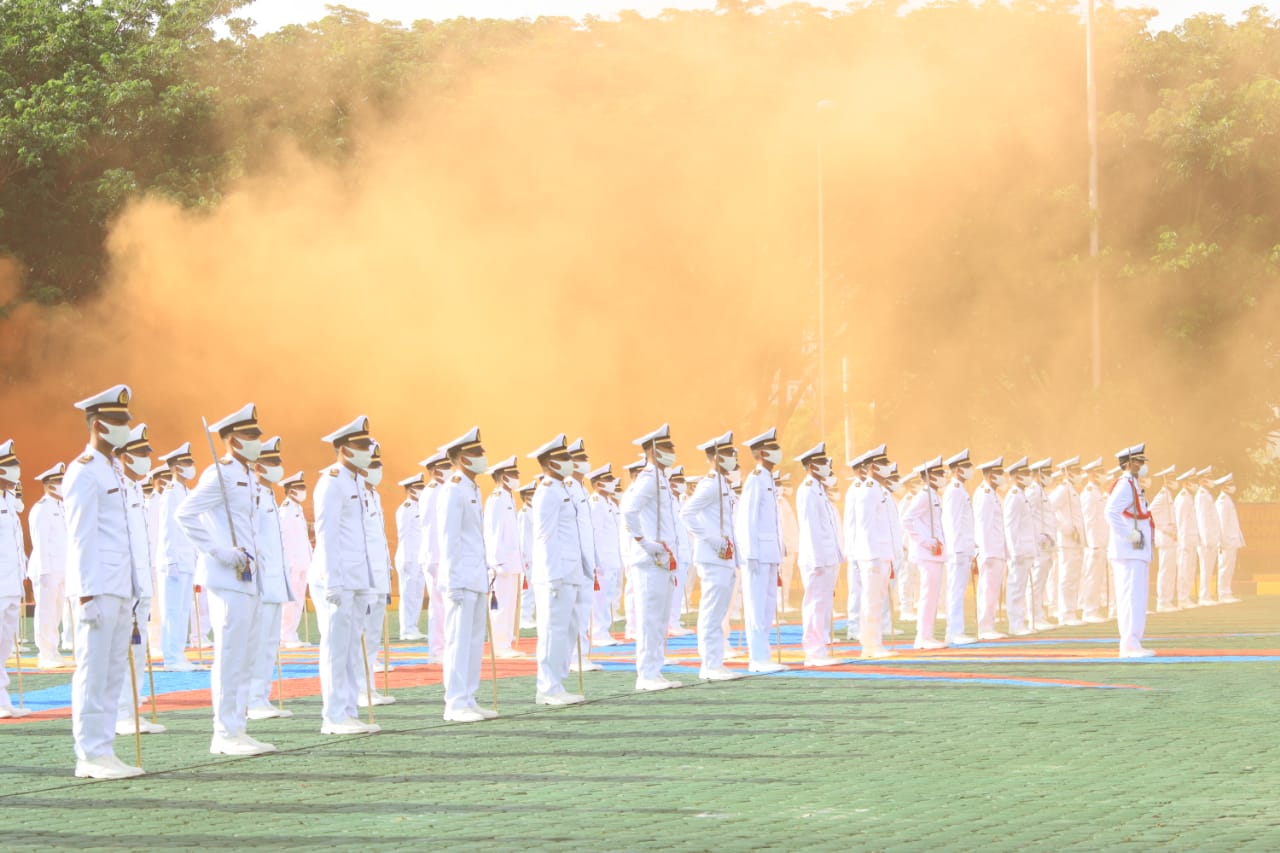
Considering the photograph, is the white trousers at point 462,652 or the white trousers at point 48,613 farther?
the white trousers at point 48,613

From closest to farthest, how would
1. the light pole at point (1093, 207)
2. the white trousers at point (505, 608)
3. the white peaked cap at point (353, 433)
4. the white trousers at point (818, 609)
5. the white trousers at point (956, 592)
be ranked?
1. the white peaked cap at point (353, 433)
2. the white trousers at point (818, 609)
3. the white trousers at point (505, 608)
4. the white trousers at point (956, 592)
5. the light pole at point (1093, 207)

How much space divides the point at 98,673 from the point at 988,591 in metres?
12.6

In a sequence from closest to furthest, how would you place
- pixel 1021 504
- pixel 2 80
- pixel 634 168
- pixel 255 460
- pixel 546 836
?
pixel 546 836, pixel 255 460, pixel 1021 504, pixel 2 80, pixel 634 168

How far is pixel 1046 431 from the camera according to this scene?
38062mm

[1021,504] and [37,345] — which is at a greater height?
[37,345]

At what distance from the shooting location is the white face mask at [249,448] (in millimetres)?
11445

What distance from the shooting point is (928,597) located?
18.9 meters

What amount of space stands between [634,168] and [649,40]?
2996mm

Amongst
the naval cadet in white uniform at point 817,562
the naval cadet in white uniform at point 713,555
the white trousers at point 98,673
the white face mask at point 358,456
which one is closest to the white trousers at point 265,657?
the white face mask at point 358,456

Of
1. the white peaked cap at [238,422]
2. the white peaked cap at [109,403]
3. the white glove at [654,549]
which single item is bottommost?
the white glove at [654,549]

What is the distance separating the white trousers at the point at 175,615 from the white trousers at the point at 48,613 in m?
1.30

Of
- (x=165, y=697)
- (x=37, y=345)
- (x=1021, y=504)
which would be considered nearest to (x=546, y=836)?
(x=165, y=697)

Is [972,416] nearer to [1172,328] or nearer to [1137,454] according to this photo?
[1172,328]

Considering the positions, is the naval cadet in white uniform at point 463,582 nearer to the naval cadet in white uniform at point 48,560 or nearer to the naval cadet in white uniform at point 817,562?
the naval cadet in white uniform at point 817,562
